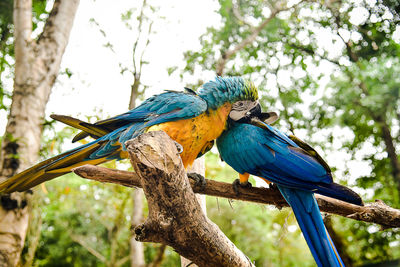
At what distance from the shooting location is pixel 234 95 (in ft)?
5.65

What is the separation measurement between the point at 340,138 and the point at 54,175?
4.12 metres

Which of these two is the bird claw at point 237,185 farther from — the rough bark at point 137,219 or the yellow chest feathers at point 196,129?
the rough bark at point 137,219

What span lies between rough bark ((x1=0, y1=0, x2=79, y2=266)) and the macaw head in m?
1.24

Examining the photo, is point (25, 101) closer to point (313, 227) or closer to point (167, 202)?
point (167, 202)

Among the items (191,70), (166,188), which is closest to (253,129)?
(166,188)

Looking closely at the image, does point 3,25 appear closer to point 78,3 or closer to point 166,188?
point 78,3

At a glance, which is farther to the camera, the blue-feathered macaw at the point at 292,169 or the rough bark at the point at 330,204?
the rough bark at the point at 330,204

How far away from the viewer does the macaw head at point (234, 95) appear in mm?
1706

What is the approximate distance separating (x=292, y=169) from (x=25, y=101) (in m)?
1.84

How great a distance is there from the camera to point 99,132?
1.72 meters

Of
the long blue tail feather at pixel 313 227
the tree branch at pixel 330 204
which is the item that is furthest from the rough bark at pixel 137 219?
the long blue tail feather at pixel 313 227

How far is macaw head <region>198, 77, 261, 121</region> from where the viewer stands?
1706mm

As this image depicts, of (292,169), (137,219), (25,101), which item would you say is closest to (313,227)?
(292,169)

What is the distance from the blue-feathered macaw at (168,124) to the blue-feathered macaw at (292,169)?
0.38 ft
